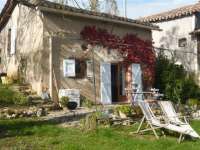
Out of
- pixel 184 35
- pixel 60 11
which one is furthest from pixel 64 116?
pixel 184 35

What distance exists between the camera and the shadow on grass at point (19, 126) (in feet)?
Answer: 33.1

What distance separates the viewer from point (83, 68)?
18.9m

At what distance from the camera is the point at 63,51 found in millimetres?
18188

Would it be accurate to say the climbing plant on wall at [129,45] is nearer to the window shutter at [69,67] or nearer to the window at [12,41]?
the window shutter at [69,67]

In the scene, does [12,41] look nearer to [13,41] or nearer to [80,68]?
[13,41]

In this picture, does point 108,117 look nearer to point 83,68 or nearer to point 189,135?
point 189,135

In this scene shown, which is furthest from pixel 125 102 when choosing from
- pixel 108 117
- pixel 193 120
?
pixel 108 117

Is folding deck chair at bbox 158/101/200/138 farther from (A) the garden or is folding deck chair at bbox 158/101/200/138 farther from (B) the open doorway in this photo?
(B) the open doorway

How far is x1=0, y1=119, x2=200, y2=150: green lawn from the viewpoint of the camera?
8.55m

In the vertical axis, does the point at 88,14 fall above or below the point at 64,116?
above

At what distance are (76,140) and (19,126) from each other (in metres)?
2.70

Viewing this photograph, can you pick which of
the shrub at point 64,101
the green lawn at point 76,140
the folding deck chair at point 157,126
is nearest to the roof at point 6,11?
the shrub at point 64,101

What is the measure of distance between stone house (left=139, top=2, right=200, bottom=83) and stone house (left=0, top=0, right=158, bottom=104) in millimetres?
4049

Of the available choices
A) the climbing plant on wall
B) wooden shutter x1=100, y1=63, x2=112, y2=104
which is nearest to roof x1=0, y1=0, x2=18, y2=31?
the climbing plant on wall
